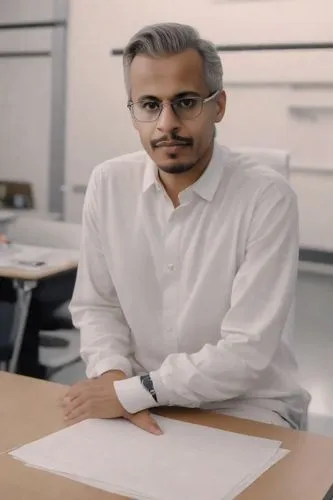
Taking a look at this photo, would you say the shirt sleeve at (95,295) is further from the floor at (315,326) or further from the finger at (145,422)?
the floor at (315,326)

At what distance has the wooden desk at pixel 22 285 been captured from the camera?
8.32 ft

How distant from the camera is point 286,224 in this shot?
4.48 ft

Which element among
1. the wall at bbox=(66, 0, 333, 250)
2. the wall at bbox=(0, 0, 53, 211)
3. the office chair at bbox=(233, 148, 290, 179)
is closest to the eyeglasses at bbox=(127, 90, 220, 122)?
the office chair at bbox=(233, 148, 290, 179)

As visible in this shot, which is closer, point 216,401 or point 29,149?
point 216,401

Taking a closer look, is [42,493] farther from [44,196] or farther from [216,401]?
[44,196]

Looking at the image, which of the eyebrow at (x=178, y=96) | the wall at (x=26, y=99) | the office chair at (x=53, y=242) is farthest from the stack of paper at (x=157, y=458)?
the wall at (x=26, y=99)

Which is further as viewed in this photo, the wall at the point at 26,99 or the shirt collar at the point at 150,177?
the wall at the point at 26,99

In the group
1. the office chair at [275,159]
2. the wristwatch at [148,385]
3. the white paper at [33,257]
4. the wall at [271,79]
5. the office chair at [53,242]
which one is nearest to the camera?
the wristwatch at [148,385]

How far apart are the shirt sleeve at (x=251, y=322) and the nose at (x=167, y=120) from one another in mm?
225

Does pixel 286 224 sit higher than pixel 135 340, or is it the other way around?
pixel 286 224

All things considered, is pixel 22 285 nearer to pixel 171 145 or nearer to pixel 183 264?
pixel 183 264

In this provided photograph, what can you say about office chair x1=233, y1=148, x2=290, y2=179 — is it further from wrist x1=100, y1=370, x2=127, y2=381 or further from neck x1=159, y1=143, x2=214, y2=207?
wrist x1=100, y1=370, x2=127, y2=381

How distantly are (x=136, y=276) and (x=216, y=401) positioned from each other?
0.30 m

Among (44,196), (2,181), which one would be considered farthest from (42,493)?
(2,181)
